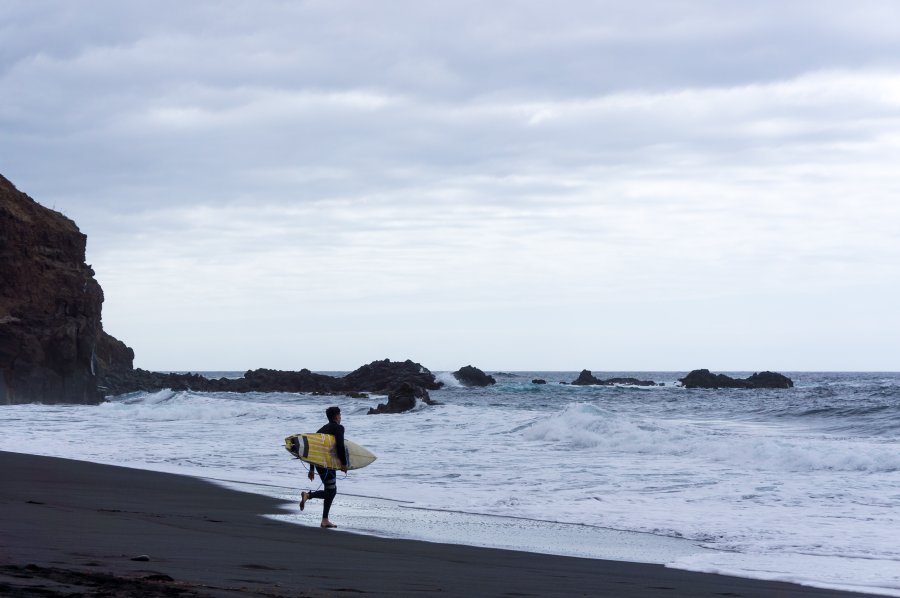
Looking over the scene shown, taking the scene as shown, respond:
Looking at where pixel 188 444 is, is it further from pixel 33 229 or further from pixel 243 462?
pixel 33 229

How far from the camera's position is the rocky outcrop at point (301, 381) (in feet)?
228

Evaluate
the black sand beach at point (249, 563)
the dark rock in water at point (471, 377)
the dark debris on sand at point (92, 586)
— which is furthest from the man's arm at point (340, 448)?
the dark rock in water at point (471, 377)

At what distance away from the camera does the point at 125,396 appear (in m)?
59.9

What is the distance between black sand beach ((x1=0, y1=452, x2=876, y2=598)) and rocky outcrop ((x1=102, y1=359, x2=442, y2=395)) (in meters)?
56.4

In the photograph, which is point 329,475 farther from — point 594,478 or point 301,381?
point 301,381

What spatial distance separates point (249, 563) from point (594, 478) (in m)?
10.4

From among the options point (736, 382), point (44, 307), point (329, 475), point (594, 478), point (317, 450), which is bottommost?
point (594, 478)

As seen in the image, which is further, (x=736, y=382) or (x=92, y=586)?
(x=736, y=382)

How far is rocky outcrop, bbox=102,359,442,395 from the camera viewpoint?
69.6m

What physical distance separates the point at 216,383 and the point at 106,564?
Result: 241 ft

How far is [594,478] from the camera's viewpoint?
55.6 ft

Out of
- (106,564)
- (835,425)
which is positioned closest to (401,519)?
(106,564)

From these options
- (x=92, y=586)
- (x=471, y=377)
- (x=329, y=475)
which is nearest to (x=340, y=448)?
(x=329, y=475)

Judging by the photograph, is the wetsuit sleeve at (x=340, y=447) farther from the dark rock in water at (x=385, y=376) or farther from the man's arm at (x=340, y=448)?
the dark rock in water at (x=385, y=376)
